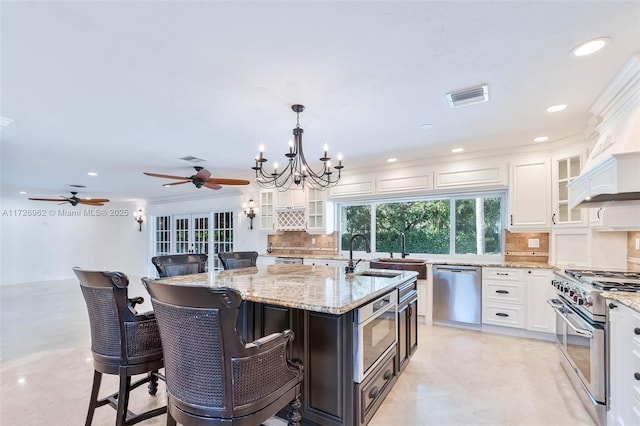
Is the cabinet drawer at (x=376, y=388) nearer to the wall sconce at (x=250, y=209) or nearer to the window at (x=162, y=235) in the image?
the wall sconce at (x=250, y=209)

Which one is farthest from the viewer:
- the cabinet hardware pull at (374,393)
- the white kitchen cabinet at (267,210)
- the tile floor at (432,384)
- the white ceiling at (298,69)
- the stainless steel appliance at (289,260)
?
the white kitchen cabinet at (267,210)

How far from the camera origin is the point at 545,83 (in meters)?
2.41

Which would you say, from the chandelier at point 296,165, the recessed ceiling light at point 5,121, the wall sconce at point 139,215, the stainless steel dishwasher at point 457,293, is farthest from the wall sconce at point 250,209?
the wall sconce at point 139,215

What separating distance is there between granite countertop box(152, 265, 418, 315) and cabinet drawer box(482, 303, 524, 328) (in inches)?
72.6

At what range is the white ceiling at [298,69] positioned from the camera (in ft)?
5.37

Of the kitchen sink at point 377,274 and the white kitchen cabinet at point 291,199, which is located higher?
the white kitchen cabinet at point 291,199

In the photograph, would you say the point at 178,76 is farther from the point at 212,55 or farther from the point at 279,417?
the point at 279,417

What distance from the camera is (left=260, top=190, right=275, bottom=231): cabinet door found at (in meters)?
6.60

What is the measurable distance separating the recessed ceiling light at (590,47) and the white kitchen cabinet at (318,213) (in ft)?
13.7

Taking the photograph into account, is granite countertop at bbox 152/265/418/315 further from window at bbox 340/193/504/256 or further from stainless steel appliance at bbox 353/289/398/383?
window at bbox 340/193/504/256

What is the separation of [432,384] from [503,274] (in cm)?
205

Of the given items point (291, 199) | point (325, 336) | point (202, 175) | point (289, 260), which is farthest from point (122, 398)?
point (291, 199)

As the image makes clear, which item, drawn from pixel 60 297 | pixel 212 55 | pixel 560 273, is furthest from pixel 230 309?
pixel 60 297

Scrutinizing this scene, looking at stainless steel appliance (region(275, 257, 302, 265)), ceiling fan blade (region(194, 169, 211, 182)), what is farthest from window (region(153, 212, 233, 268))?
ceiling fan blade (region(194, 169, 211, 182))
